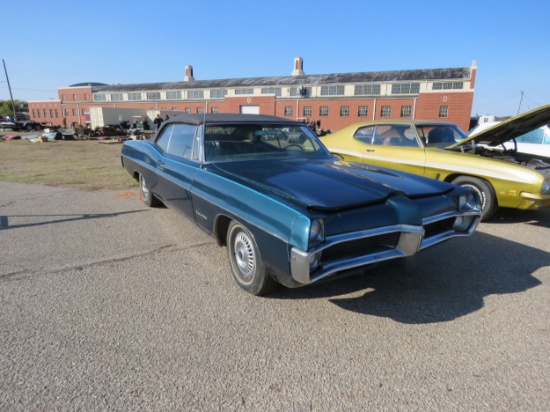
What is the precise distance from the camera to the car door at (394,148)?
221 inches

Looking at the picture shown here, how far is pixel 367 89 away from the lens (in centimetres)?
4491

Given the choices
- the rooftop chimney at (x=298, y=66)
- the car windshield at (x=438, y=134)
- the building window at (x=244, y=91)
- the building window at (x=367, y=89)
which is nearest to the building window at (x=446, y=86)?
the building window at (x=367, y=89)

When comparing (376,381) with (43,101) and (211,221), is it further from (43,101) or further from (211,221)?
(43,101)

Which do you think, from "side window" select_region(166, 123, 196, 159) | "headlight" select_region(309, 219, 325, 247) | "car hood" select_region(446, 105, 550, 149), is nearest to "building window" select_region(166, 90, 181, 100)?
"side window" select_region(166, 123, 196, 159)

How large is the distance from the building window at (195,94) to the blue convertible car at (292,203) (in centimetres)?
5595

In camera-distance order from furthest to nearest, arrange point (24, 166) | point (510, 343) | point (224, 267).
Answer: point (24, 166), point (224, 267), point (510, 343)

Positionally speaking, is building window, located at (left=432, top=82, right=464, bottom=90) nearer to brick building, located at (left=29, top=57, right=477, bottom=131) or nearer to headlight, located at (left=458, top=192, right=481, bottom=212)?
brick building, located at (left=29, top=57, right=477, bottom=131)

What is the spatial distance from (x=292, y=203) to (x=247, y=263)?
0.78m

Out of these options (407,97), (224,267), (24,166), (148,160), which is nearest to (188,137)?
(148,160)

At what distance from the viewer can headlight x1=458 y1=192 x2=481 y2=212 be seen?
2.99 m

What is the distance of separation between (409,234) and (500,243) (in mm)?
2487

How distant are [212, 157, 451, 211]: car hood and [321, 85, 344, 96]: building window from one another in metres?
46.4

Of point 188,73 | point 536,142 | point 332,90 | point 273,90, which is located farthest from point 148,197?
point 188,73

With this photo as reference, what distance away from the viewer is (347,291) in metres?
2.97
